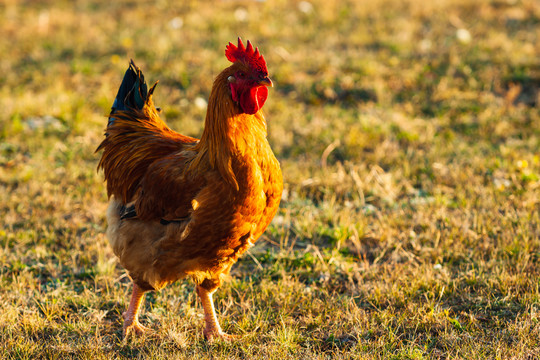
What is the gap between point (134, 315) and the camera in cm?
418

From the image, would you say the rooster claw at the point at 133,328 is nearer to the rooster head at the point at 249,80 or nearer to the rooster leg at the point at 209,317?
the rooster leg at the point at 209,317

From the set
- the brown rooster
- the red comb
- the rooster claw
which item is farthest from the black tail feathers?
the rooster claw

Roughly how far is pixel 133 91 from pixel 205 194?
4.90 feet

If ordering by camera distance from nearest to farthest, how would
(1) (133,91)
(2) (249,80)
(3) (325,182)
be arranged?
(2) (249,80) < (1) (133,91) < (3) (325,182)

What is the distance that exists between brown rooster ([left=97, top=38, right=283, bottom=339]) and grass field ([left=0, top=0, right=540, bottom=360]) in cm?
62

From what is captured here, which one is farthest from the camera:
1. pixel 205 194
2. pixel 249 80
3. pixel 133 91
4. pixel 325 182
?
pixel 325 182

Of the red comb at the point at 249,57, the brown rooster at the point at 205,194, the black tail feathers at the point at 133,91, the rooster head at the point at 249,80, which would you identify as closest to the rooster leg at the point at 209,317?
the brown rooster at the point at 205,194

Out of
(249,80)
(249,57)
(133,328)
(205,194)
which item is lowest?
(133,328)

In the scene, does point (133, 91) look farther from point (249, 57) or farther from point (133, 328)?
point (133, 328)

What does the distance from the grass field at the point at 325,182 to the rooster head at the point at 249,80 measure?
1.70m

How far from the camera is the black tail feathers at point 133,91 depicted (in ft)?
14.7

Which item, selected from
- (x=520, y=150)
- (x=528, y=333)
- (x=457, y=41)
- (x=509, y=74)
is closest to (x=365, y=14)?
(x=457, y=41)

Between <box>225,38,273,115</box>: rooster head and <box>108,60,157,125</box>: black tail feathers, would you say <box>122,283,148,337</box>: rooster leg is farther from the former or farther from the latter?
<box>225,38,273,115</box>: rooster head

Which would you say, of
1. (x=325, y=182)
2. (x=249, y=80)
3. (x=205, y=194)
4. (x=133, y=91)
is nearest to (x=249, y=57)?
(x=249, y=80)
